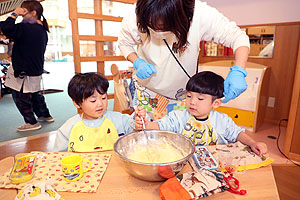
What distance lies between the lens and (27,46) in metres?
2.54

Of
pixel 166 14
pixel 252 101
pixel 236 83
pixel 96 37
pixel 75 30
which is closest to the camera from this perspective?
pixel 166 14

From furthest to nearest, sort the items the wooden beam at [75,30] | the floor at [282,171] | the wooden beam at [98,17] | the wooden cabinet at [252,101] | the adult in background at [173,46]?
1. the wooden cabinet at [252,101]
2. the wooden beam at [98,17]
3. the wooden beam at [75,30]
4. the floor at [282,171]
5. the adult in background at [173,46]

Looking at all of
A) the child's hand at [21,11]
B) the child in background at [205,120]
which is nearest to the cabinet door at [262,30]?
the child in background at [205,120]

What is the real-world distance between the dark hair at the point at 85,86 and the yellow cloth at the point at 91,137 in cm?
14

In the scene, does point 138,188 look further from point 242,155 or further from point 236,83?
point 236,83

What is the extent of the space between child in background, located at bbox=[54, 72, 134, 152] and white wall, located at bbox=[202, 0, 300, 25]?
2696 millimetres

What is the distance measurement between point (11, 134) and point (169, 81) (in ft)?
8.10

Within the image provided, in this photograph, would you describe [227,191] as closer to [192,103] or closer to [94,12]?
[192,103]

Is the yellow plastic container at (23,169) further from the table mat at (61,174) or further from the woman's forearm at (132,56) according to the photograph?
the woman's forearm at (132,56)

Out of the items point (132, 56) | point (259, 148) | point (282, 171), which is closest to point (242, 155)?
point (259, 148)

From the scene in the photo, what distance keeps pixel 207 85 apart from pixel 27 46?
2368 millimetres

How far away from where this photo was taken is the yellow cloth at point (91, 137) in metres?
1.09

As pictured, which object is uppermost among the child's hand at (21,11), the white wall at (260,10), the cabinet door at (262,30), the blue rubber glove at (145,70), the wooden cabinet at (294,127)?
the white wall at (260,10)

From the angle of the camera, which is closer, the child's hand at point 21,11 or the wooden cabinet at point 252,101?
the child's hand at point 21,11
